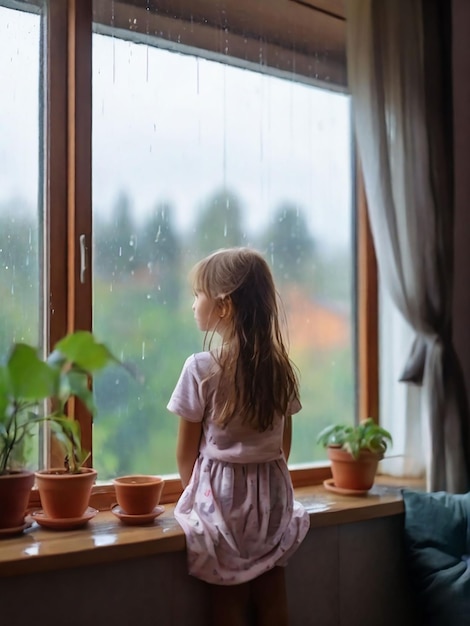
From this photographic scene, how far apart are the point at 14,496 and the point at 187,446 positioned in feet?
1.41

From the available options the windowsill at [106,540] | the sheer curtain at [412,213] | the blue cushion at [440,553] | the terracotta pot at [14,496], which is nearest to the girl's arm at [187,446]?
the windowsill at [106,540]

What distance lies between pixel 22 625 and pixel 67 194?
1.04 metres

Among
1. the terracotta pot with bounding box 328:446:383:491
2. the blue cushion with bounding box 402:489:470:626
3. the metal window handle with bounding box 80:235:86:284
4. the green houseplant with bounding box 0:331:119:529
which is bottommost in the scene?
the blue cushion with bounding box 402:489:470:626

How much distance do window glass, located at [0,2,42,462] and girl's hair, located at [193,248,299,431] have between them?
467 mm

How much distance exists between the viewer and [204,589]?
175cm

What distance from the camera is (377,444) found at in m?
2.22

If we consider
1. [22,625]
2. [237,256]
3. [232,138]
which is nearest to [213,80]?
[232,138]

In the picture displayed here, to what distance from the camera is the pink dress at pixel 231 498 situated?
1.69 metres

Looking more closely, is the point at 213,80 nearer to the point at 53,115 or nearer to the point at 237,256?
the point at 53,115

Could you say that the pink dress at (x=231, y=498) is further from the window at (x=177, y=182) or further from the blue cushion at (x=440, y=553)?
the blue cushion at (x=440, y=553)

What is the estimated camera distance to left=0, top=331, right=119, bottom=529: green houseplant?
1416mm

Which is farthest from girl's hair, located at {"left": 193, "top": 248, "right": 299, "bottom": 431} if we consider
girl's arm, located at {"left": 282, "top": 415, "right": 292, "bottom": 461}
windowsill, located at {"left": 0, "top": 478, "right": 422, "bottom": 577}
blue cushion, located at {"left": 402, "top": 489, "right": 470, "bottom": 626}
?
blue cushion, located at {"left": 402, "top": 489, "right": 470, "bottom": 626}

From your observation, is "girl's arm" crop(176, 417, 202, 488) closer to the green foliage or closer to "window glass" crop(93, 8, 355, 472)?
"window glass" crop(93, 8, 355, 472)

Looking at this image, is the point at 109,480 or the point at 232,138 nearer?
the point at 109,480
